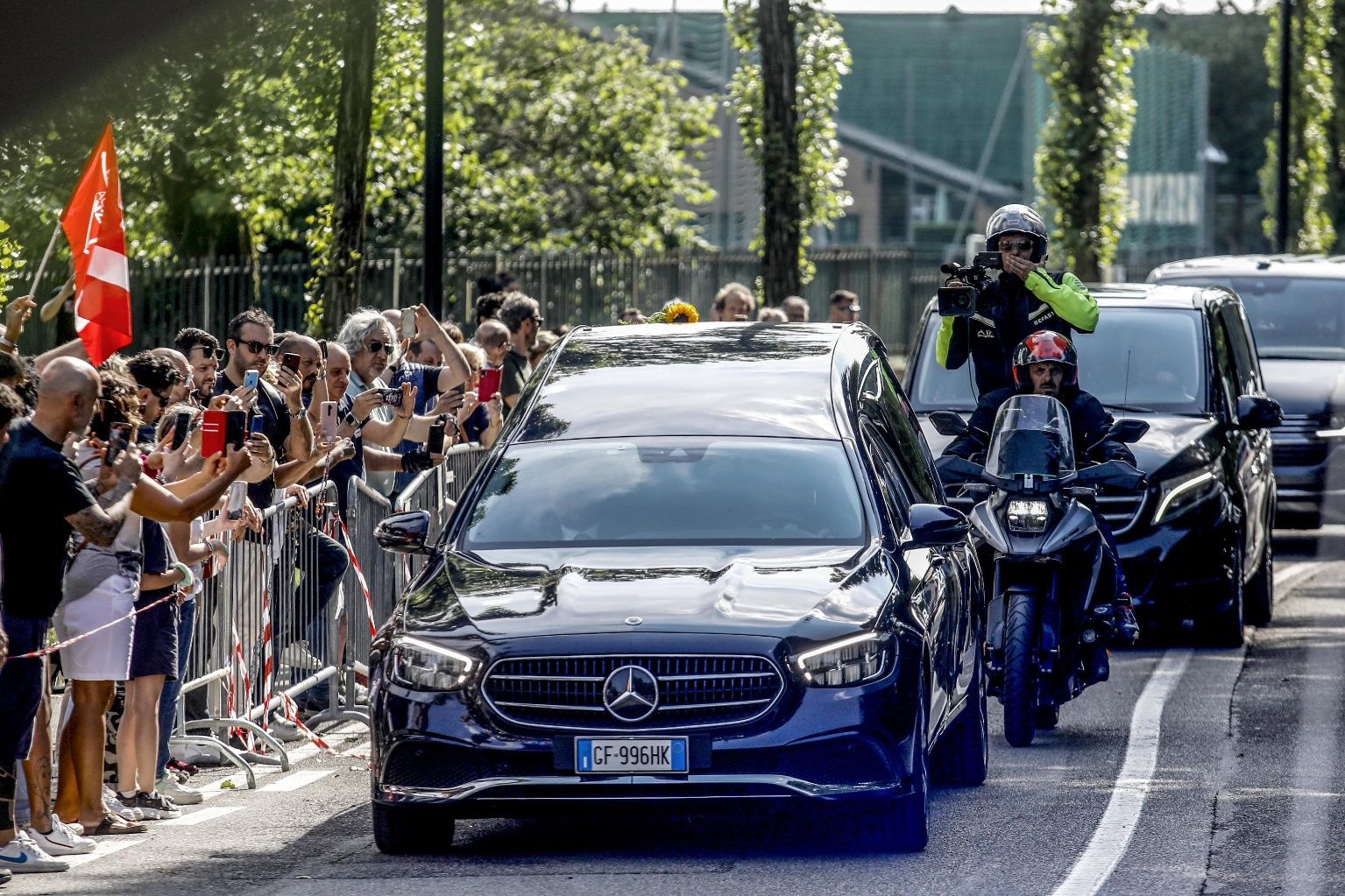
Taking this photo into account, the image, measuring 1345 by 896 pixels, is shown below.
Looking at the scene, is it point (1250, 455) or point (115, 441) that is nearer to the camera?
point (115, 441)

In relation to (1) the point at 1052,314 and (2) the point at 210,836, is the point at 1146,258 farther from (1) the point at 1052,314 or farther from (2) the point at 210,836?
(2) the point at 210,836

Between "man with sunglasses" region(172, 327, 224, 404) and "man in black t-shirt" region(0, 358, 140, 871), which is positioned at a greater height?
"man with sunglasses" region(172, 327, 224, 404)

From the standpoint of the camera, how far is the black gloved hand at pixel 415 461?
13531 millimetres

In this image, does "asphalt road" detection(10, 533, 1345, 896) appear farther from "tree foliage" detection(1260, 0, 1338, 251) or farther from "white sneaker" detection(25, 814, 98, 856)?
"tree foliage" detection(1260, 0, 1338, 251)

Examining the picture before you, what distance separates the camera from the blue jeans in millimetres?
9828

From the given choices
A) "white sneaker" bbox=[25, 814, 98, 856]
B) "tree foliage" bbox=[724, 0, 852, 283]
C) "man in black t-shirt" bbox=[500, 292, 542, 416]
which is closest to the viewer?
"white sneaker" bbox=[25, 814, 98, 856]

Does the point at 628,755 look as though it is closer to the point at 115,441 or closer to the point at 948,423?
the point at 115,441

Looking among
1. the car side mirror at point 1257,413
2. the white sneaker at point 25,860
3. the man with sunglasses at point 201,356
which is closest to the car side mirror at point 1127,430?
the car side mirror at point 1257,413

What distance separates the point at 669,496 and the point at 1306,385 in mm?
11942

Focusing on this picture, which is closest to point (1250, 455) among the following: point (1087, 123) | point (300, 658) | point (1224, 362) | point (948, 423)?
point (1224, 362)

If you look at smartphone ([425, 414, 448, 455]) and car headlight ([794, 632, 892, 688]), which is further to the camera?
smartphone ([425, 414, 448, 455])

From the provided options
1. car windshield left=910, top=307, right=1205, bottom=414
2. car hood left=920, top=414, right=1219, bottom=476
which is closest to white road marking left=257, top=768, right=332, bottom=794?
car hood left=920, top=414, right=1219, bottom=476

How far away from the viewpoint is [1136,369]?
14.9 m

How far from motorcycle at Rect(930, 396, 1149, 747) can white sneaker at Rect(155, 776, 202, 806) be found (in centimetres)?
340
